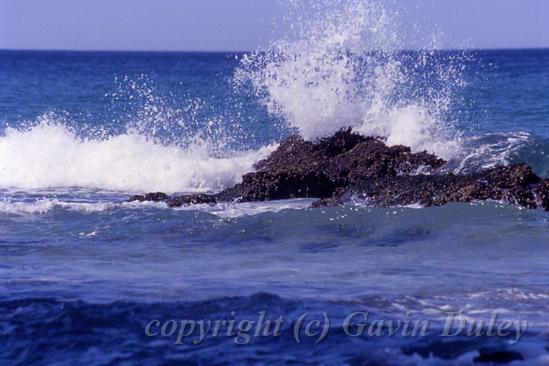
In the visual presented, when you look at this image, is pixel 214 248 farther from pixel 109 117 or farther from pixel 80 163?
pixel 109 117

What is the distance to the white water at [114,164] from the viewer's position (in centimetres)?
1341

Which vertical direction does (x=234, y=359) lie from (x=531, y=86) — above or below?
below

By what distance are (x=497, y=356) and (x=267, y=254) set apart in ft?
10.3

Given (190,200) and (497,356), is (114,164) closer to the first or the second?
(190,200)

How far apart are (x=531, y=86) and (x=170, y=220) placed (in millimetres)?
24720

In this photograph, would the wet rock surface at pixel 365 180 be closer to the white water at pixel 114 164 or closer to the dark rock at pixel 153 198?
the dark rock at pixel 153 198

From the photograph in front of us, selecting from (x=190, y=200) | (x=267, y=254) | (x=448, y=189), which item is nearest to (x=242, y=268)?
(x=267, y=254)

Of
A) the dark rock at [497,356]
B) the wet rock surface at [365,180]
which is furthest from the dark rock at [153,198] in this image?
the dark rock at [497,356]

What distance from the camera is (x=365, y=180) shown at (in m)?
10.0

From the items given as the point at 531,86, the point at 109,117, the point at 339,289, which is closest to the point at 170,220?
the point at 339,289

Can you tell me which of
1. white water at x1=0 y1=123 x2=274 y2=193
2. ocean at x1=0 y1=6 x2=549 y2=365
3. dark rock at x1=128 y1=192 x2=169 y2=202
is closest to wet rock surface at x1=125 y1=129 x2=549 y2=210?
dark rock at x1=128 y1=192 x2=169 y2=202

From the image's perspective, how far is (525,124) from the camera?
20641 millimetres

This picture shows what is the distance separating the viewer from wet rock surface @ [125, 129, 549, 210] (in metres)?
9.02

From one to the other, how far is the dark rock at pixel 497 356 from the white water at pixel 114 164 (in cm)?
850
